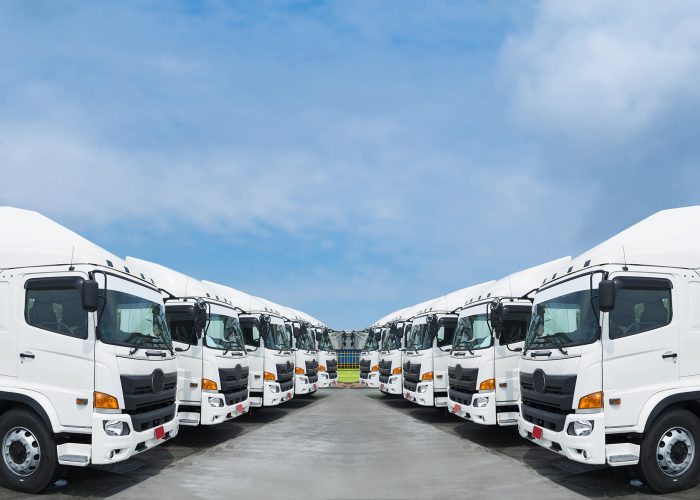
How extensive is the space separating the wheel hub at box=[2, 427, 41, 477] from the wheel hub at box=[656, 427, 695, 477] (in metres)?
7.58

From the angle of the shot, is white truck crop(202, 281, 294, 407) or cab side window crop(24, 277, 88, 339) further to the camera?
white truck crop(202, 281, 294, 407)

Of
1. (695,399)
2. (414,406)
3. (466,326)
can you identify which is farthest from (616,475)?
(414,406)

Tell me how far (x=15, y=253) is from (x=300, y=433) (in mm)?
7597

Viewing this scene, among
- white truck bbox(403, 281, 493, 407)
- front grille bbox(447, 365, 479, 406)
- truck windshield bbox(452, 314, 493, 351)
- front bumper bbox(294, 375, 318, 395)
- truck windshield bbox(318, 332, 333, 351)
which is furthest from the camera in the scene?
truck windshield bbox(318, 332, 333, 351)

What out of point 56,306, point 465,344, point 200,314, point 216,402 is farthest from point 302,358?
point 56,306

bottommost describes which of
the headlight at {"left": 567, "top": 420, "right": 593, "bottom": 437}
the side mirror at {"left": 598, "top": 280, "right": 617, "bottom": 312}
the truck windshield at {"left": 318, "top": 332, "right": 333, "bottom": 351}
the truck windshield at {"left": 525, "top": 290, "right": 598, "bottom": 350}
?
the headlight at {"left": 567, "top": 420, "right": 593, "bottom": 437}

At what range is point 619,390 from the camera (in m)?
7.67

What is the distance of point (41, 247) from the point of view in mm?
8375

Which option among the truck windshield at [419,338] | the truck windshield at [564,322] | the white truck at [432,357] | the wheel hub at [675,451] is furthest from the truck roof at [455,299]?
the wheel hub at [675,451]

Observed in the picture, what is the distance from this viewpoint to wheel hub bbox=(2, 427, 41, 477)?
7.71m

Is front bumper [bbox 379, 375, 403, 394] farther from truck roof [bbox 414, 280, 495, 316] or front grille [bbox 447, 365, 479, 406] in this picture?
front grille [bbox 447, 365, 479, 406]

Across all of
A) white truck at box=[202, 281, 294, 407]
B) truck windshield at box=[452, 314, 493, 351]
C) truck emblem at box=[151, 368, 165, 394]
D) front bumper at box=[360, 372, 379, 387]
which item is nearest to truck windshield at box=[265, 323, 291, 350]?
white truck at box=[202, 281, 294, 407]

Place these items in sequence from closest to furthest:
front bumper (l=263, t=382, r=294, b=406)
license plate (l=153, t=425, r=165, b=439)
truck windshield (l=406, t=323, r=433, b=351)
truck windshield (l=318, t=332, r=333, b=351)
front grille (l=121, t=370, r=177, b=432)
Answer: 1. front grille (l=121, t=370, r=177, b=432)
2. license plate (l=153, t=425, r=165, b=439)
3. front bumper (l=263, t=382, r=294, b=406)
4. truck windshield (l=406, t=323, r=433, b=351)
5. truck windshield (l=318, t=332, r=333, b=351)

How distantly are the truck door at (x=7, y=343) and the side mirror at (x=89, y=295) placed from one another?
1.27m
